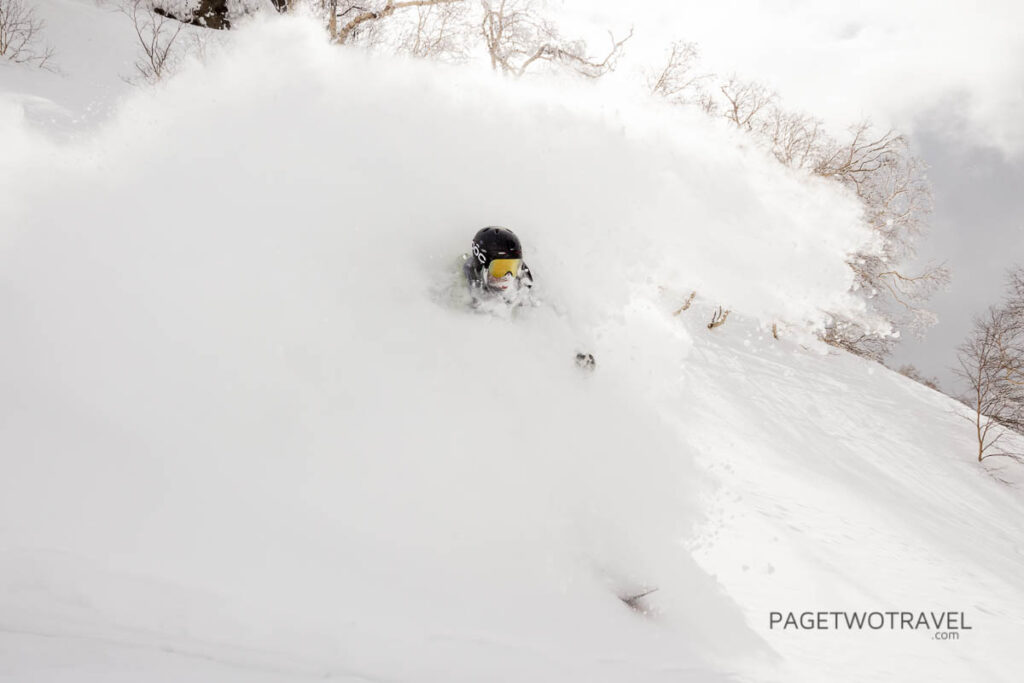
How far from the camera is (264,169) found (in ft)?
19.5

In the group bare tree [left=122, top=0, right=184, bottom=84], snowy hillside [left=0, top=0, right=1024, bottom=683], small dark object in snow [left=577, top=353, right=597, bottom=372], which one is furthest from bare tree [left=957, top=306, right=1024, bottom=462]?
bare tree [left=122, top=0, right=184, bottom=84]

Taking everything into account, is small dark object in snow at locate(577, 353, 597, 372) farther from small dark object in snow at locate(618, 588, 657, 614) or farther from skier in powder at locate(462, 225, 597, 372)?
small dark object in snow at locate(618, 588, 657, 614)

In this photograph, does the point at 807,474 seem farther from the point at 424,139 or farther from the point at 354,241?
the point at 424,139

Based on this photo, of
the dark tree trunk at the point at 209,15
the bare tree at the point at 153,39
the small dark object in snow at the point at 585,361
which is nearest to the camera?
the small dark object in snow at the point at 585,361

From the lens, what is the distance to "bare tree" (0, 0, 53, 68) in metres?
11.6

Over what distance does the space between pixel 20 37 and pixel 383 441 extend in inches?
643

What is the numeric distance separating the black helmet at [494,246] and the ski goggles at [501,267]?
38mm

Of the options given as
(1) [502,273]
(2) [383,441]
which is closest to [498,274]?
(1) [502,273]

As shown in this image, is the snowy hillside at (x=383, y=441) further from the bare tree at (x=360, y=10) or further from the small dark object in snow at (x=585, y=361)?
the bare tree at (x=360, y=10)

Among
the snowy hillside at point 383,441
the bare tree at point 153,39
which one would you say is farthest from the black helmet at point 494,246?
the bare tree at point 153,39

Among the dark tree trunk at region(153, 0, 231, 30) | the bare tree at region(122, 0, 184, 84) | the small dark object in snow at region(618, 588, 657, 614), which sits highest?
the dark tree trunk at region(153, 0, 231, 30)

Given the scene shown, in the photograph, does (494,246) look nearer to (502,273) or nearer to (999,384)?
(502,273)

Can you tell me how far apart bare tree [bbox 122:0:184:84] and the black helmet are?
11.4 meters

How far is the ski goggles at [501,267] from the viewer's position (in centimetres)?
484
